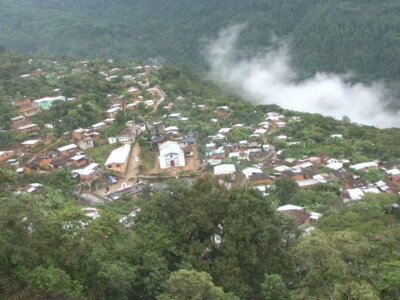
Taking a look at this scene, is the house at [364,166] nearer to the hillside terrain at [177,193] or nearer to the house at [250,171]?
the hillside terrain at [177,193]

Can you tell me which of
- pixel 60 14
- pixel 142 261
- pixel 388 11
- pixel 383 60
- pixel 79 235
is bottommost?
pixel 142 261

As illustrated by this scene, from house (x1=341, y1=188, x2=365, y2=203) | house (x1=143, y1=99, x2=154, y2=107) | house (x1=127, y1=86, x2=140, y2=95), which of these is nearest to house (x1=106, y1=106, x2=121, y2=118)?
house (x1=143, y1=99, x2=154, y2=107)

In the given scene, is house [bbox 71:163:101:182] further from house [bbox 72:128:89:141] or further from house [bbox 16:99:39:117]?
house [bbox 16:99:39:117]

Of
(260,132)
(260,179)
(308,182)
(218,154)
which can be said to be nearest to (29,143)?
(218,154)

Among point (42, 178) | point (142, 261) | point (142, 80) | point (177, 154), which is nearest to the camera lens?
point (142, 261)

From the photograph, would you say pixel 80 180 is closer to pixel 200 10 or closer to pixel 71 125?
pixel 71 125

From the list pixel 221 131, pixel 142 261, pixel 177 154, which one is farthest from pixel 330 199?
pixel 142 261

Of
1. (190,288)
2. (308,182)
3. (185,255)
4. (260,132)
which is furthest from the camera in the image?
(260,132)

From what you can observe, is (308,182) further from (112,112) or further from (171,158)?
(112,112)
